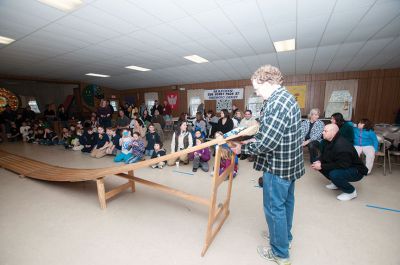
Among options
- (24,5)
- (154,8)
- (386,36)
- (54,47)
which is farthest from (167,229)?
(386,36)

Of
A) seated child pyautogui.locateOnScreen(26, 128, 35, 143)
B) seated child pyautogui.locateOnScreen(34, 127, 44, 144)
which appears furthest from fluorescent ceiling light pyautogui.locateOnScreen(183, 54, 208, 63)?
seated child pyautogui.locateOnScreen(26, 128, 35, 143)

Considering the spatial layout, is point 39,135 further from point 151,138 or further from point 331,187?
point 331,187

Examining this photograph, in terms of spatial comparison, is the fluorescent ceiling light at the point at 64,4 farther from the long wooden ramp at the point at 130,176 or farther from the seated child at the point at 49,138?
the seated child at the point at 49,138

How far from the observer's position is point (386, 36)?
4121mm

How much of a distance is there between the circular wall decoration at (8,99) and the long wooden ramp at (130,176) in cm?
760

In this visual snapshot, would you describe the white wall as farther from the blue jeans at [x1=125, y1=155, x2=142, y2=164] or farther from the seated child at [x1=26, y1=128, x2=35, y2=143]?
the blue jeans at [x1=125, y1=155, x2=142, y2=164]

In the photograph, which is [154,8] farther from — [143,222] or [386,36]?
[386,36]

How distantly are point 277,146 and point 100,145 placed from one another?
17.3ft

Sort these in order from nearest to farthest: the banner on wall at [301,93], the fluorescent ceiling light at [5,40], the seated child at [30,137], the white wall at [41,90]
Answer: the fluorescent ceiling light at [5,40], the seated child at [30,137], the banner on wall at [301,93], the white wall at [41,90]

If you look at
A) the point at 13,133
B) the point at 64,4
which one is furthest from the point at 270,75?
the point at 13,133

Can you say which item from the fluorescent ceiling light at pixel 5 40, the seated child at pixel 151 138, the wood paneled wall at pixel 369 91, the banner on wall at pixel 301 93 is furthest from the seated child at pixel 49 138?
the banner on wall at pixel 301 93

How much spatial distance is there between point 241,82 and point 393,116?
6504 mm

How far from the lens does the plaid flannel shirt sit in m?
1.31

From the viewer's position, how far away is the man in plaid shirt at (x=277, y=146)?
1.31 metres
